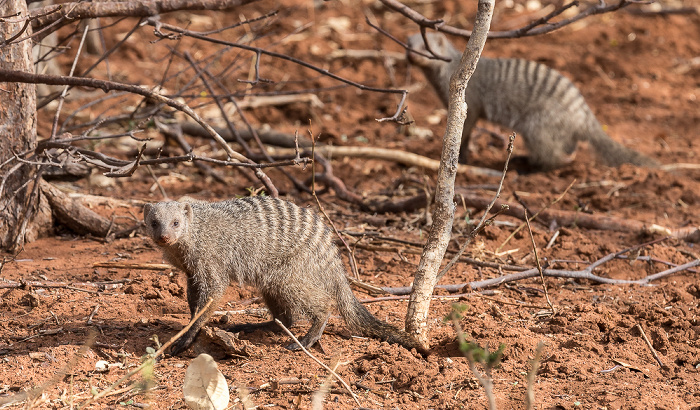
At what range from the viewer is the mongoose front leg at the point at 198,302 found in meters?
3.11

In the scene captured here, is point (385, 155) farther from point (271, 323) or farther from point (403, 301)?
point (271, 323)

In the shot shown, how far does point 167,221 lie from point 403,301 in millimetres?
1310

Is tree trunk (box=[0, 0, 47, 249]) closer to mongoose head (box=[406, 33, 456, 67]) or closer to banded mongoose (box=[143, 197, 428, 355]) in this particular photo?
banded mongoose (box=[143, 197, 428, 355])

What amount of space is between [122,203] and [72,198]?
404mm

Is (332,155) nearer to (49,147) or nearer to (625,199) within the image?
(625,199)

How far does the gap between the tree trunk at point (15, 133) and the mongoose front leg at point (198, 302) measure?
108 centimetres

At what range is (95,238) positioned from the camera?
14.0 ft

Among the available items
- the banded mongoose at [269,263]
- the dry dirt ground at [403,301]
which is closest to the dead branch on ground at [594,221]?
the dry dirt ground at [403,301]

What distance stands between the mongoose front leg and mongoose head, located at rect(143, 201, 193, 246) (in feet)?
0.80

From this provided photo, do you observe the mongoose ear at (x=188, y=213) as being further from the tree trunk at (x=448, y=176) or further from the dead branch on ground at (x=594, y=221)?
the dead branch on ground at (x=594, y=221)

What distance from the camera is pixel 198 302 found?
10.4ft

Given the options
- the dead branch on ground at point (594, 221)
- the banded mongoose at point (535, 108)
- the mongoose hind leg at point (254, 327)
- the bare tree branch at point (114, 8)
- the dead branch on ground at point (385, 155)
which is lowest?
the mongoose hind leg at point (254, 327)

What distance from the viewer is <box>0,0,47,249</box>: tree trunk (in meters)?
3.58

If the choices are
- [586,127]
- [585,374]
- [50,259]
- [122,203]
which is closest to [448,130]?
[585,374]
